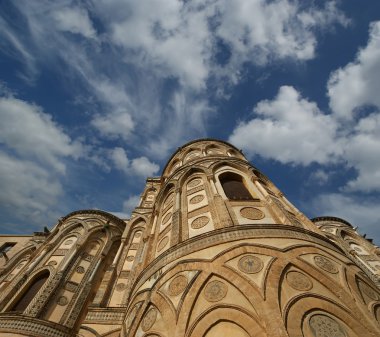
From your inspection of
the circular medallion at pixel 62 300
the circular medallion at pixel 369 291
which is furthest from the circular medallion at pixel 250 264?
the circular medallion at pixel 62 300

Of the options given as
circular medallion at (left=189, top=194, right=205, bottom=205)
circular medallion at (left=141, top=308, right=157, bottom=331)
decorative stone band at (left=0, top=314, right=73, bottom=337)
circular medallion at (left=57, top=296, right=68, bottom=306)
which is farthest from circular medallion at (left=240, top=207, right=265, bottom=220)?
circular medallion at (left=57, top=296, right=68, bottom=306)

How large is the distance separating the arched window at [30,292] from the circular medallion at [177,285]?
33.6 ft

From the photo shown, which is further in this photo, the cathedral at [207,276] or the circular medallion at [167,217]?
the circular medallion at [167,217]

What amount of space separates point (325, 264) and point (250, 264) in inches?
87.1

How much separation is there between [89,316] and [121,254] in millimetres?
4591

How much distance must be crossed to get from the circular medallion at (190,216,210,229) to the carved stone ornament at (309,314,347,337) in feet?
15.1

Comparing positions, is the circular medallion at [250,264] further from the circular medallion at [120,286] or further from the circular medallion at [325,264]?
the circular medallion at [120,286]

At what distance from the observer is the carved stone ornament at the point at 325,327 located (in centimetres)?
526


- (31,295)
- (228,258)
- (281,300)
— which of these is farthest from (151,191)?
(281,300)

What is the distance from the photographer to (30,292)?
13648mm

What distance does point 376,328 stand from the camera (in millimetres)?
5465

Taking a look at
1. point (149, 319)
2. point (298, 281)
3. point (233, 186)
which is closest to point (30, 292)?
point (149, 319)

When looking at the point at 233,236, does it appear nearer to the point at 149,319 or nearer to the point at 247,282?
the point at 247,282

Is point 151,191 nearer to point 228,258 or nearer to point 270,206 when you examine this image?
point 270,206
